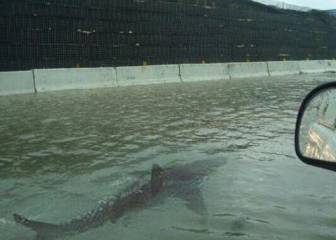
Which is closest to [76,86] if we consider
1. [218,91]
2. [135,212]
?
[218,91]

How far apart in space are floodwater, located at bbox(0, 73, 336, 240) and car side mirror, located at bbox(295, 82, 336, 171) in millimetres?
2396

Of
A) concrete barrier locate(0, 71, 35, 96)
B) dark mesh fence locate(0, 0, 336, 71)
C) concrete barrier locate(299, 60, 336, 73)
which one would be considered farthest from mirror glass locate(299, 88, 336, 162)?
concrete barrier locate(299, 60, 336, 73)

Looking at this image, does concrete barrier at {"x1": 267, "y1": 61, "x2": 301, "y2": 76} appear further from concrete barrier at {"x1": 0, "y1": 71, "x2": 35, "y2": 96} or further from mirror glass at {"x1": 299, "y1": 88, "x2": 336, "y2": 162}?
mirror glass at {"x1": 299, "y1": 88, "x2": 336, "y2": 162}

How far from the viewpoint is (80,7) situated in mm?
25234

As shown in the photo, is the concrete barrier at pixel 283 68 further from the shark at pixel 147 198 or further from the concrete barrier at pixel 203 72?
the shark at pixel 147 198

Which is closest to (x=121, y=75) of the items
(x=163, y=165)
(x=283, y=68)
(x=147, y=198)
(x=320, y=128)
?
(x=283, y=68)

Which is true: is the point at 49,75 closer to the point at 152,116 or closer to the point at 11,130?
the point at 152,116

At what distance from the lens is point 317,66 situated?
4216 centimetres

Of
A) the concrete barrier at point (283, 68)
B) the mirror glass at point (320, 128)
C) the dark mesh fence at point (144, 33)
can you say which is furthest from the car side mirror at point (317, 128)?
the concrete barrier at point (283, 68)

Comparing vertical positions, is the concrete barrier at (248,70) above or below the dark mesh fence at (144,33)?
below

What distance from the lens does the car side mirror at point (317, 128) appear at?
350 centimetres

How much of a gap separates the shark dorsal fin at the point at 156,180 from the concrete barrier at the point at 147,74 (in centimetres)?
1683

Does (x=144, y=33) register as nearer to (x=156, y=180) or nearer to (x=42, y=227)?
(x=156, y=180)

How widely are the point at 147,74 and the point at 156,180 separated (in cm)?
1899
